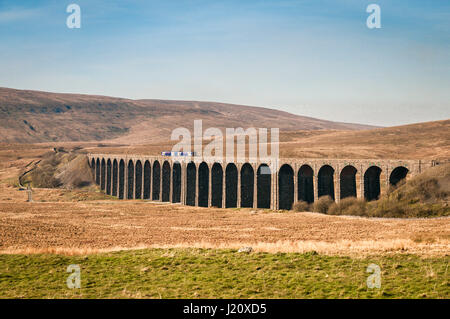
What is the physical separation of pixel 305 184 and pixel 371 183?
8.13 m

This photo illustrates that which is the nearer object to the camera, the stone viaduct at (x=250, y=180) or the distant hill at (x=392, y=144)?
the stone viaduct at (x=250, y=180)

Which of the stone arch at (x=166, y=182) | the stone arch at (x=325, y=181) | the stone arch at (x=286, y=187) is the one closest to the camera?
the stone arch at (x=325, y=181)

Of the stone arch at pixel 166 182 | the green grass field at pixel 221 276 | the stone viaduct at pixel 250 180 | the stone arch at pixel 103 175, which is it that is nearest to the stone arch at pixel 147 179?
the stone viaduct at pixel 250 180

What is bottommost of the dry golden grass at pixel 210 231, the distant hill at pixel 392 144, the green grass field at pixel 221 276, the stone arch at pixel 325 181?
the dry golden grass at pixel 210 231

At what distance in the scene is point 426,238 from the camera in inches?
843

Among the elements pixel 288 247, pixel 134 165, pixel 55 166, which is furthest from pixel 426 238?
pixel 55 166

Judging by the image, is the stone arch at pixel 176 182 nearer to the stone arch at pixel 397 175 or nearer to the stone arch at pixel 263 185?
the stone arch at pixel 263 185

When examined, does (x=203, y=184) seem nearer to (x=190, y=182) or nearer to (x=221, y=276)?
(x=190, y=182)

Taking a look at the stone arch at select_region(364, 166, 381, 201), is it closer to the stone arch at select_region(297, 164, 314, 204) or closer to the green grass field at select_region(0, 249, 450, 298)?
the stone arch at select_region(297, 164, 314, 204)

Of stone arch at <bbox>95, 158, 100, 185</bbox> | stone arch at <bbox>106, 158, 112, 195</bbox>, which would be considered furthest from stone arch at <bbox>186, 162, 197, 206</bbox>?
stone arch at <bbox>95, 158, 100, 185</bbox>

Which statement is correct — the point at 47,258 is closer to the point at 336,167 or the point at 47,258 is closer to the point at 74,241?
the point at 74,241

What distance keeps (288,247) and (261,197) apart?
29762 millimetres

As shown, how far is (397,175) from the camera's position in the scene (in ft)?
124

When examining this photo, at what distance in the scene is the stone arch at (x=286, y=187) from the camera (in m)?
47.0
